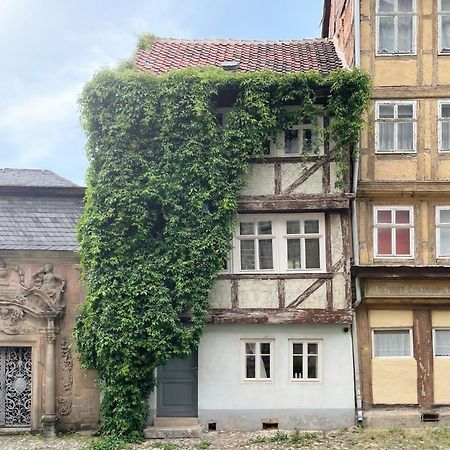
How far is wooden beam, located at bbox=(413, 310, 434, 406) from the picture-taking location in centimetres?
1585

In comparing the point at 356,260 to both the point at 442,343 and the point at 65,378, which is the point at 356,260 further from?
the point at 65,378

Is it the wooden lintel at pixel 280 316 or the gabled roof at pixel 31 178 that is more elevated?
the gabled roof at pixel 31 178

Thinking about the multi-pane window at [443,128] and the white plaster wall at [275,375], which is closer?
the white plaster wall at [275,375]

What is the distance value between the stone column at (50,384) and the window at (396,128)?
29.9 feet

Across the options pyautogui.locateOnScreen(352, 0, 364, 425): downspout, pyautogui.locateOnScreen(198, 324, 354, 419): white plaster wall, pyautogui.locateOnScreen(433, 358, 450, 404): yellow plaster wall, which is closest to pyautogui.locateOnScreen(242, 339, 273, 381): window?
pyautogui.locateOnScreen(198, 324, 354, 419): white plaster wall

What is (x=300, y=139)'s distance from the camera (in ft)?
52.3

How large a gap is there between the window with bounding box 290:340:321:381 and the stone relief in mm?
5391

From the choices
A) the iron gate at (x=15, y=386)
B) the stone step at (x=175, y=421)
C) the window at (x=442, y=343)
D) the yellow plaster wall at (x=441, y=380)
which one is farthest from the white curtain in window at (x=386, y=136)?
the iron gate at (x=15, y=386)

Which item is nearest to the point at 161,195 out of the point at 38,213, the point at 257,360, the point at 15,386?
the point at 38,213

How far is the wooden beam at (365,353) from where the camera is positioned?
1591 centimetres

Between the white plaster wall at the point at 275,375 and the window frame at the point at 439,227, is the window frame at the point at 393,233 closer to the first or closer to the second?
the window frame at the point at 439,227

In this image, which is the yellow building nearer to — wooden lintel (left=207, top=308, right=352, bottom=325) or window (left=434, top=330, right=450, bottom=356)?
window (left=434, top=330, right=450, bottom=356)

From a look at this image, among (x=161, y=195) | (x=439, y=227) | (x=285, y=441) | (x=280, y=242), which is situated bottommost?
(x=285, y=441)

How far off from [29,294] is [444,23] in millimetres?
12171
